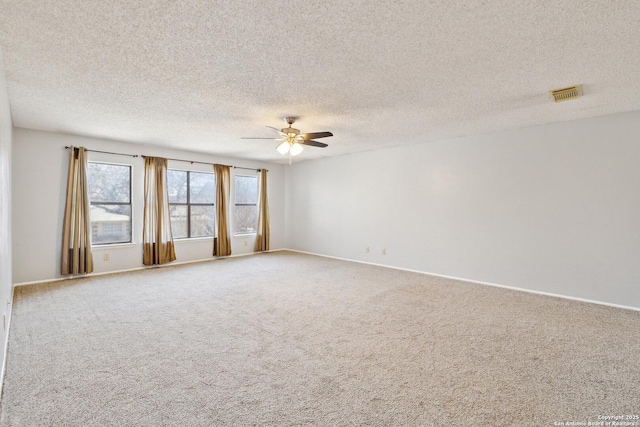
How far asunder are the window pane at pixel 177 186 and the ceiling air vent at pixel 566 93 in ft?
20.6

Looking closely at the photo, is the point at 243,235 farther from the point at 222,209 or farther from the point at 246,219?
the point at 222,209

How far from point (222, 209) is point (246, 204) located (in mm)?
876

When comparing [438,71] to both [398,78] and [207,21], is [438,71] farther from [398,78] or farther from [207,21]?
[207,21]

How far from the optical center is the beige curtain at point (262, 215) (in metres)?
7.49

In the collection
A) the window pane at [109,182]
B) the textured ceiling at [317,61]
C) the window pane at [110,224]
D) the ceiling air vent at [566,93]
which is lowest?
the window pane at [110,224]

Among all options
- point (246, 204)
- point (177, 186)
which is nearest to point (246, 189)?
point (246, 204)

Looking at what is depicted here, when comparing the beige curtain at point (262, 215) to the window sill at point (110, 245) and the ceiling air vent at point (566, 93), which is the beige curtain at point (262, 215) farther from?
the ceiling air vent at point (566, 93)

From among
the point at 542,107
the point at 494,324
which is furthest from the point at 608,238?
the point at 494,324

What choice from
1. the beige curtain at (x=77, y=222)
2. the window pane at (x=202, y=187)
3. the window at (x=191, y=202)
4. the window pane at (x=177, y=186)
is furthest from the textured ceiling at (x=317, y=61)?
the window pane at (x=202, y=187)

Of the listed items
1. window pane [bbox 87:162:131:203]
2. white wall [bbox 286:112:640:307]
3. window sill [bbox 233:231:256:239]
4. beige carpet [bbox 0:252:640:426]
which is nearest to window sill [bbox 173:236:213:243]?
window sill [bbox 233:231:256:239]

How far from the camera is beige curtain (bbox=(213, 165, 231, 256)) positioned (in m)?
6.64

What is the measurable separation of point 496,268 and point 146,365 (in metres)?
4.73

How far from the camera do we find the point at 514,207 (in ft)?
14.5

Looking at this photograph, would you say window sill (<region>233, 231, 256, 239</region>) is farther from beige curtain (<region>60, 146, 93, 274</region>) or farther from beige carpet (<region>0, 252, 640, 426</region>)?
beige carpet (<region>0, 252, 640, 426</region>)
